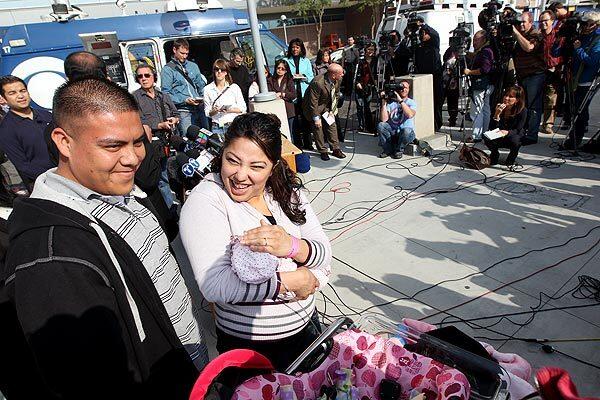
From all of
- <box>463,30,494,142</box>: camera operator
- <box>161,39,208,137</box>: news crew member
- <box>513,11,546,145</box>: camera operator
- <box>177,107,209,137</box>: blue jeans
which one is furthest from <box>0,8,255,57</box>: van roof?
<box>513,11,546,145</box>: camera operator

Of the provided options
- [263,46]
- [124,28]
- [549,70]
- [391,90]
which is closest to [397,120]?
[391,90]

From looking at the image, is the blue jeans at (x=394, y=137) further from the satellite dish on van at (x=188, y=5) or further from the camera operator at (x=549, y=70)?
the satellite dish on van at (x=188, y=5)

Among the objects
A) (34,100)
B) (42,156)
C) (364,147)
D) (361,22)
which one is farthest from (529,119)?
(361,22)

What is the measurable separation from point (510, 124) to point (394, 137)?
1.72 m

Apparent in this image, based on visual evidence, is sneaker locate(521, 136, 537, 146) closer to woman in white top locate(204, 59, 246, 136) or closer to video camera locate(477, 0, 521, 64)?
video camera locate(477, 0, 521, 64)

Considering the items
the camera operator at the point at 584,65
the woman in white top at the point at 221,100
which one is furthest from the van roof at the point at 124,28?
the camera operator at the point at 584,65

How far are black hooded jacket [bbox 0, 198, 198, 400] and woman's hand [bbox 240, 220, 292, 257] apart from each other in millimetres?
406

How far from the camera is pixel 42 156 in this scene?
3500mm

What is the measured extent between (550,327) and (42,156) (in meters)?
4.57

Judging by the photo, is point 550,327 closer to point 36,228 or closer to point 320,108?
point 36,228

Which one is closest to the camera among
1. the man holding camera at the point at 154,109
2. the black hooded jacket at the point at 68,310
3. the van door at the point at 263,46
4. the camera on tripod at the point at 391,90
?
the black hooded jacket at the point at 68,310

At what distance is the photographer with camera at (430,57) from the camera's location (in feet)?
22.5

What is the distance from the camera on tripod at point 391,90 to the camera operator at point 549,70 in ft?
7.60

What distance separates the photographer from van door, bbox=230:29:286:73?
7844mm
